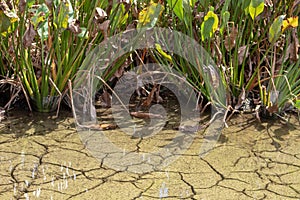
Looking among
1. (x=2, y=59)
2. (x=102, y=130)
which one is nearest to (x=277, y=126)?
(x=102, y=130)

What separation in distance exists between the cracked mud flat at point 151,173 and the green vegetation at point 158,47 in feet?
0.56

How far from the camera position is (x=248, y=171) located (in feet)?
7.27

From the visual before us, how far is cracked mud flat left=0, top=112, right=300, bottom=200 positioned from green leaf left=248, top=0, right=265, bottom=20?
1.65 feet

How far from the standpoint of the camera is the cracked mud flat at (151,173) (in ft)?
6.64

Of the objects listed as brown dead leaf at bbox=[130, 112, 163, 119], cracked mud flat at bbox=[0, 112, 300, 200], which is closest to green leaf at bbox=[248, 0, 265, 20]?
cracked mud flat at bbox=[0, 112, 300, 200]

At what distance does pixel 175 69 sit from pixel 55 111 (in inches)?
23.6

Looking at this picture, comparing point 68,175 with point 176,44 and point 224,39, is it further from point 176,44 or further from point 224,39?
point 224,39

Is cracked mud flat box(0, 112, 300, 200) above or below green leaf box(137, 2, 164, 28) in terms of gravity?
below

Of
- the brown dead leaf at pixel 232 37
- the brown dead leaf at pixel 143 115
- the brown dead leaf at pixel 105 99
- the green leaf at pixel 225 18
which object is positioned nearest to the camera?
the green leaf at pixel 225 18

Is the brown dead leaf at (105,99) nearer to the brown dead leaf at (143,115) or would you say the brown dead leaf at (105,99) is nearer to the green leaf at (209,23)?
the brown dead leaf at (143,115)

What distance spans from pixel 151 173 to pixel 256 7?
0.82m

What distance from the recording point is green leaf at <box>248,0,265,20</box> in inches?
97.3

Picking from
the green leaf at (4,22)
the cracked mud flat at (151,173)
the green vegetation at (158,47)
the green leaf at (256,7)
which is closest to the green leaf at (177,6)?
the green vegetation at (158,47)

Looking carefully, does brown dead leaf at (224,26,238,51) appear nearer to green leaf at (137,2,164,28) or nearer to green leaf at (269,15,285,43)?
green leaf at (269,15,285,43)
